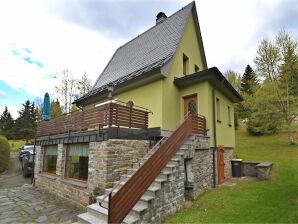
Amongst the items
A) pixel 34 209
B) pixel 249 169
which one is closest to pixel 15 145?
pixel 34 209

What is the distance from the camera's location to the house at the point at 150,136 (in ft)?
18.5

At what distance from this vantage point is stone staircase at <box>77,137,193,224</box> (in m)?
5.03

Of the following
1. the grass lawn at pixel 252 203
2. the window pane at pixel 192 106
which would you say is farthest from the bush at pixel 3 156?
the grass lawn at pixel 252 203

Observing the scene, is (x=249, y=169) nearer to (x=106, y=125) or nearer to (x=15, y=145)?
(x=106, y=125)

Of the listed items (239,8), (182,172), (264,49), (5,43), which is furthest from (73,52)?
(264,49)

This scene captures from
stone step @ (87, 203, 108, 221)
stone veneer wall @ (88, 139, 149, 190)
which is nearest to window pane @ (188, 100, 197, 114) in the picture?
stone veneer wall @ (88, 139, 149, 190)

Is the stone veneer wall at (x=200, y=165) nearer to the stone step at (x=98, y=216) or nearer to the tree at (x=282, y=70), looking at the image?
the stone step at (x=98, y=216)

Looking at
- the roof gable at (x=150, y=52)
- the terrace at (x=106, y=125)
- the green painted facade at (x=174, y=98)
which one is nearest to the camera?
the terrace at (x=106, y=125)

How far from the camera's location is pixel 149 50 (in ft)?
41.7

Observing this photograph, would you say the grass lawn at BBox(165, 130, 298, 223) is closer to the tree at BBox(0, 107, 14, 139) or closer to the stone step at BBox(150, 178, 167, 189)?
the stone step at BBox(150, 178, 167, 189)

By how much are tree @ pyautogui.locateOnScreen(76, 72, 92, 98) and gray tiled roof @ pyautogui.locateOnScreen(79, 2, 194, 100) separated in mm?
10606

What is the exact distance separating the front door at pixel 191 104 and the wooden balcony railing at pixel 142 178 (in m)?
2.61

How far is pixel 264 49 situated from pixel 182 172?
20.3 metres

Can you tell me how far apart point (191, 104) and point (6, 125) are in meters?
48.8
